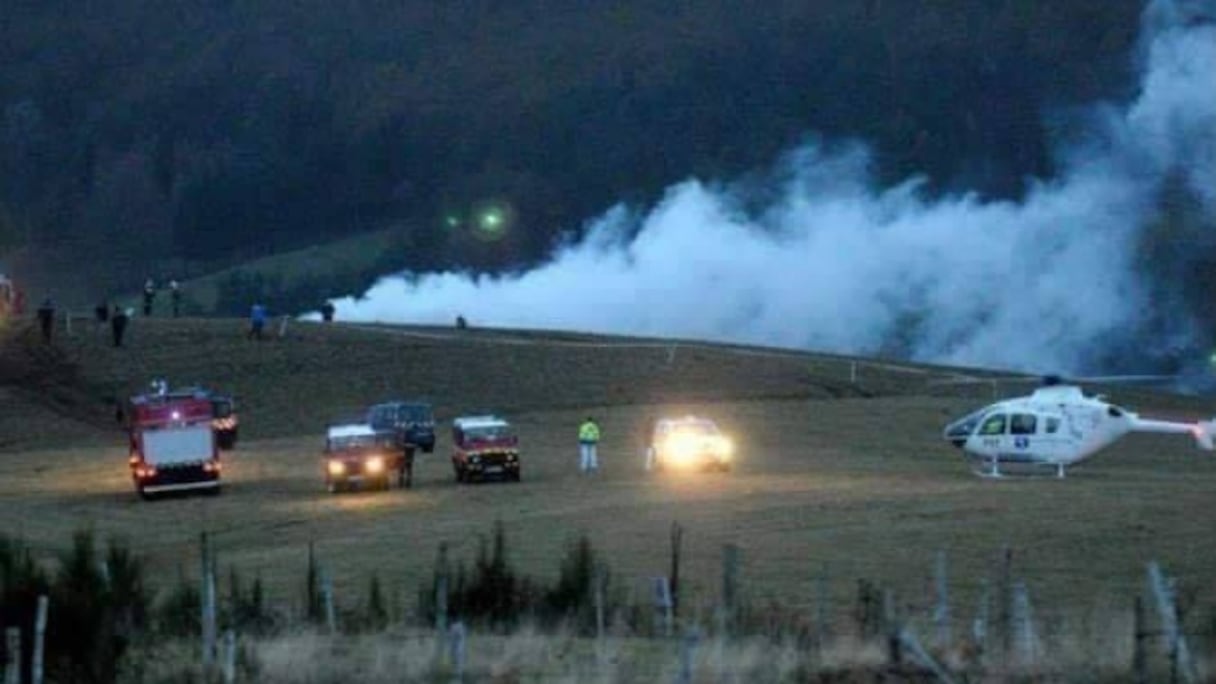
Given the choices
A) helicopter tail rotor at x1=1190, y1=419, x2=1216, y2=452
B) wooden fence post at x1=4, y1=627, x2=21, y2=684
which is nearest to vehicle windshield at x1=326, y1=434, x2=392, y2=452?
helicopter tail rotor at x1=1190, y1=419, x2=1216, y2=452

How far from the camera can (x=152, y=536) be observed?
48.1 meters

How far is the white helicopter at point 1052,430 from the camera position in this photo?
57438mm

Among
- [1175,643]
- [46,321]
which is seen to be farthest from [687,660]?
[46,321]

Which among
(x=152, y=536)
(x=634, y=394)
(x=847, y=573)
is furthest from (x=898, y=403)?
(x=847, y=573)

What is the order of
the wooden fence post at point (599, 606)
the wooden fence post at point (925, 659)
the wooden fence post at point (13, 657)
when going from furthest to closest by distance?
the wooden fence post at point (599, 606), the wooden fence post at point (13, 657), the wooden fence post at point (925, 659)

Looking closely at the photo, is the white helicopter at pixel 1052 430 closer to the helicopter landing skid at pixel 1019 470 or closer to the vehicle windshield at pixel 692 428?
the helicopter landing skid at pixel 1019 470

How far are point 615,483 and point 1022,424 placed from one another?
10.7 meters

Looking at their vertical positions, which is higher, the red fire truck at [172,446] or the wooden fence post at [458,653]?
the red fire truck at [172,446]

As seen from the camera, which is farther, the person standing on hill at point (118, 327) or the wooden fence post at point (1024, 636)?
the person standing on hill at point (118, 327)

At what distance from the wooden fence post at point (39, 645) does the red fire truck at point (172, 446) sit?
3716cm

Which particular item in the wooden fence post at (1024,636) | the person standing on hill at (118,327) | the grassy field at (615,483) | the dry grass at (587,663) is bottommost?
the dry grass at (587,663)

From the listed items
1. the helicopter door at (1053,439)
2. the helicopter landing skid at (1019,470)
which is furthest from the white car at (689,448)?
the helicopter door at (1053,439)

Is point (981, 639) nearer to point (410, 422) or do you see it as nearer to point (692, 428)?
point (692, 428)

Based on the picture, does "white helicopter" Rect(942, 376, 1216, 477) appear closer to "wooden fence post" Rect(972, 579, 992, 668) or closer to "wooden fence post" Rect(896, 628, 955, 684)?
"wooden fence post" Rect(972, 579, 992, 668)
